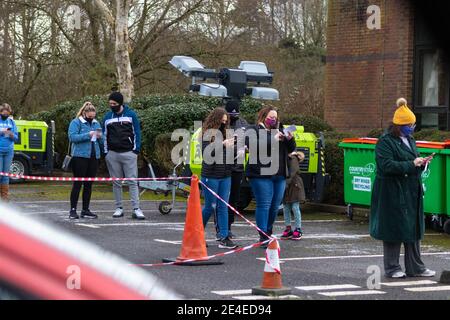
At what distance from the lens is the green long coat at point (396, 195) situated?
355 inches

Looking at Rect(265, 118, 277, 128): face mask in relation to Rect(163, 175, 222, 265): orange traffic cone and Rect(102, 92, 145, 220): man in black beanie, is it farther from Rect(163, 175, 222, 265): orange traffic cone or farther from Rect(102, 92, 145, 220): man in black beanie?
Rect(102, 92, 145, 220): man in black beanie

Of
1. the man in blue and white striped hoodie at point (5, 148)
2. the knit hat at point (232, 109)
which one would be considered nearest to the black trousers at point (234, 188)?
the knit hat at point (232, 109)

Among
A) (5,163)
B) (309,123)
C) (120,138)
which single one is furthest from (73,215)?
(309,123)

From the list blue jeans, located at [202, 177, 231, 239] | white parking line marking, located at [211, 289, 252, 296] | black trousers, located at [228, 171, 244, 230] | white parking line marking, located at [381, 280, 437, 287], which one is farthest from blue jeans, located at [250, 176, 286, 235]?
white parking line marking, located at [211, 289, 252, 296]

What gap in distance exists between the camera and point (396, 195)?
9.08 metres

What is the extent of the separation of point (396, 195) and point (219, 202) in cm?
264

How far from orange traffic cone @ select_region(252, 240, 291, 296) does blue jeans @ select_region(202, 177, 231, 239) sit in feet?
11.1

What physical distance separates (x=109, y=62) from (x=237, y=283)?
26.6m

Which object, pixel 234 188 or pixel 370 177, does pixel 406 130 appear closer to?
pixel 234 188

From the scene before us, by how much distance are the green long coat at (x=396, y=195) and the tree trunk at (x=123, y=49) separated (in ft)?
60.2

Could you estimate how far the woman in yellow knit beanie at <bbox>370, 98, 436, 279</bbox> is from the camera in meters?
9.02

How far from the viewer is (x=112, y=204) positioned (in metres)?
18.0
